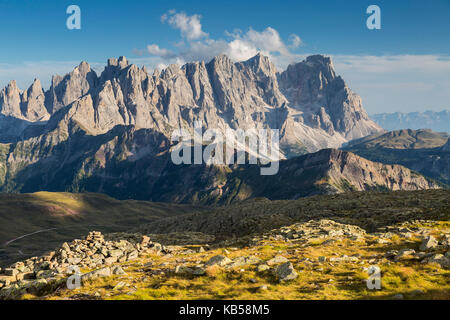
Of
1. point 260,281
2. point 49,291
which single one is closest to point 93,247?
point 49,291

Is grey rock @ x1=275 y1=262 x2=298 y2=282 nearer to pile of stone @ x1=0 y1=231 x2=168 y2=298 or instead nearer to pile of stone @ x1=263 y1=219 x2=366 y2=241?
pile of stone @ x1=0 y1=231 x2=168 y2=298

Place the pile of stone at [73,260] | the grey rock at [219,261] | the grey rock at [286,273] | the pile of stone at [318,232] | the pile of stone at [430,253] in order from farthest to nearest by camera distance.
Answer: the pile of stone at [318,232], the pile of stone at [73,260], the grey rock at [219,261], the pile of stone at [430,253], the grey rock at [286,273]

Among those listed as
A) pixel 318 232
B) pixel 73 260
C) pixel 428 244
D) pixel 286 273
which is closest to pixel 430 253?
pixel 428 244

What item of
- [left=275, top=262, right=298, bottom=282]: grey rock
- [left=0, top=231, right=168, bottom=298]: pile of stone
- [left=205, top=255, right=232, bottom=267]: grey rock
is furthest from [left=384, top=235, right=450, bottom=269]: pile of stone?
[left=0, top=231, right=168, bottom=298]: pile of stone

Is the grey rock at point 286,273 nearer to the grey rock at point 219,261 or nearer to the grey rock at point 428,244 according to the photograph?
the grey rock at point 219,261

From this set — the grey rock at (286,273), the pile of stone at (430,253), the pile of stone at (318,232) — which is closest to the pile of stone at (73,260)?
the grey rock at (286,273)

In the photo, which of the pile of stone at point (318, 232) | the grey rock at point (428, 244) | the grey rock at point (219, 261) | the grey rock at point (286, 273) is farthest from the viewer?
the pile of stone at point (318, 232)

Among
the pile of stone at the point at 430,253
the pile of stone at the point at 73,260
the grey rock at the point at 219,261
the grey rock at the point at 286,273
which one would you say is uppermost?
the pile of stone at the point at 430,253

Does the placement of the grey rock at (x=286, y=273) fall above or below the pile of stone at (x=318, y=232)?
above

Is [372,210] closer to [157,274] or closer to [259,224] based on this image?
[259,224]
